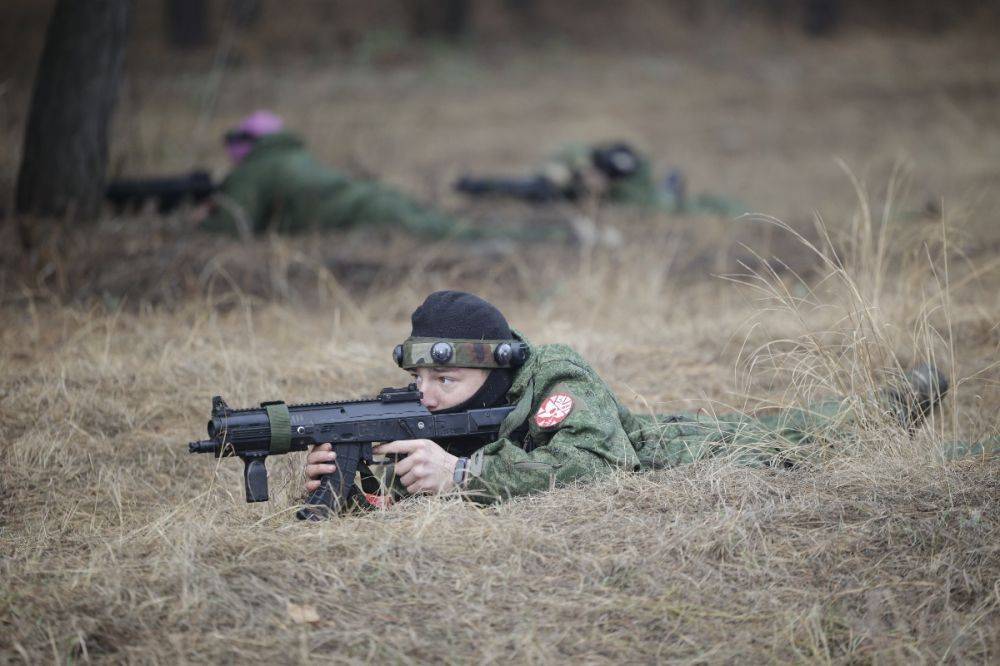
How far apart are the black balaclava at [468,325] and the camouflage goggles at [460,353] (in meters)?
0.05

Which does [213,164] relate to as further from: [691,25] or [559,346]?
[691,25]

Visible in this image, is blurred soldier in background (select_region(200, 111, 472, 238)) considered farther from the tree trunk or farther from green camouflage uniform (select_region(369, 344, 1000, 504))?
green camouflage uniform (select_region(369, 344, 1000, 504))

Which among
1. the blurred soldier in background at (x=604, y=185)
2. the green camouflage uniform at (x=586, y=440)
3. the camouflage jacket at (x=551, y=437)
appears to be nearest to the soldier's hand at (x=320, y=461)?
the green camouflage uniform at (x=586, y=440)

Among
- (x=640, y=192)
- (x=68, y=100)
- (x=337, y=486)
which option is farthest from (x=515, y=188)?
(x=337, y=486)

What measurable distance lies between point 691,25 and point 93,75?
18.6 metres

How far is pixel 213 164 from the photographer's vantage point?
11539mm

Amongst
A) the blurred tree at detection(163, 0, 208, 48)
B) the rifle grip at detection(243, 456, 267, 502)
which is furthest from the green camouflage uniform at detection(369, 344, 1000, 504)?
the blurred tree at detection(163, 0, 208, 48)

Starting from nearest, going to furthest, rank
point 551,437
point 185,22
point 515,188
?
1. point 551,437
2. point 515,188
3. point 185,22

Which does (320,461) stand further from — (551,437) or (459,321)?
(551,437)

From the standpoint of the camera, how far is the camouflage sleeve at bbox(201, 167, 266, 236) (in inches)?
328

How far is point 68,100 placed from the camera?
24.9 feet

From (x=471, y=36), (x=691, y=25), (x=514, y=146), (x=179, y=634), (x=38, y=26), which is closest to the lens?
(x=179, y=634)

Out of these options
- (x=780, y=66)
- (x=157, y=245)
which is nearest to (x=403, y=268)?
(x=157, y=245)

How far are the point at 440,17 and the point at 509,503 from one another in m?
19.9
